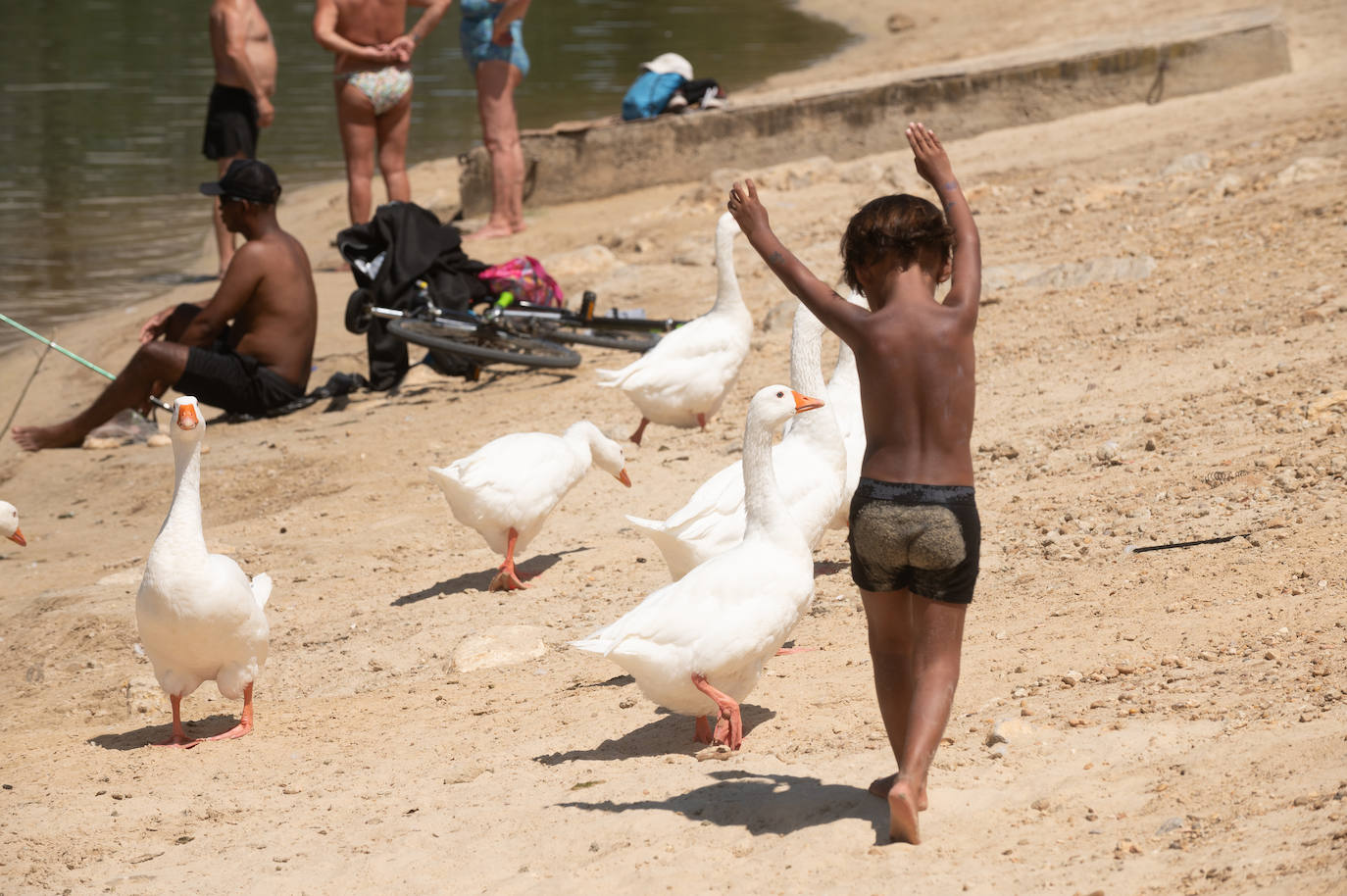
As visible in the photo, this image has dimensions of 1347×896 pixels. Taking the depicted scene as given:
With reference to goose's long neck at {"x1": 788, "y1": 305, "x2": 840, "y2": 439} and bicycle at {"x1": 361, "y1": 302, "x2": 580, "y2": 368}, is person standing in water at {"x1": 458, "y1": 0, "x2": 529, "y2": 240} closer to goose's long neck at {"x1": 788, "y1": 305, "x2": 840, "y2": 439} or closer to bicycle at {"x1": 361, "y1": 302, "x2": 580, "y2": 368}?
bicycle at {"x1": 361, "y1": 302, "x2": 580, "y2": 368}

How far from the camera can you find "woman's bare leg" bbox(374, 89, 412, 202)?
13.1 meters

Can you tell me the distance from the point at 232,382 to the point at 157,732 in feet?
14.6

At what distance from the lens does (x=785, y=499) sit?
18.2 feet

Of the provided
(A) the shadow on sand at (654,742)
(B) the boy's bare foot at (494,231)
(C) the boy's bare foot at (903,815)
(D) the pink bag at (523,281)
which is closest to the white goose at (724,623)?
(A) the shadow on sand at (654,742)

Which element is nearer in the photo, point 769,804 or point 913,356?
point 913,356

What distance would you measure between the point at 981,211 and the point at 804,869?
8477 mm

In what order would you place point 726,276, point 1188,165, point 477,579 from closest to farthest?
point 477,579, point 726,276, point 1188,165

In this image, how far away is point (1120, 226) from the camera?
10.1 meters

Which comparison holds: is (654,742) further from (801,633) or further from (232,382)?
(232,382)

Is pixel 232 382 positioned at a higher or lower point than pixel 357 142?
lower

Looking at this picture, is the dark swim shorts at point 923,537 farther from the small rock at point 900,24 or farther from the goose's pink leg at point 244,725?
the small rock at point 900,24

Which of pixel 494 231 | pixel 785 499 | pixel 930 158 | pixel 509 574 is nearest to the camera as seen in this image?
pixel 930 158

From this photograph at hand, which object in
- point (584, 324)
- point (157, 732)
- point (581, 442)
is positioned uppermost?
point (584, 324)

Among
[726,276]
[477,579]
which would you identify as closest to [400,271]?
[726,276]
